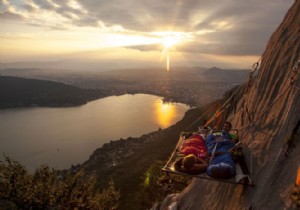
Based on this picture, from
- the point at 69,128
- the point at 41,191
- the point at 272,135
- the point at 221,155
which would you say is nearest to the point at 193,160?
the point at 221,155

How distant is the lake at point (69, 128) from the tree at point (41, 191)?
→ 63.8 metres

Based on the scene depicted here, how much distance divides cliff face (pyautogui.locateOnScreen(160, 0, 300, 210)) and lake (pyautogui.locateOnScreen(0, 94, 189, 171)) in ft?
265

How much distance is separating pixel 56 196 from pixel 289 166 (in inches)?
743

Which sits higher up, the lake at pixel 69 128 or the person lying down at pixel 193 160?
the person lying down at pixel 193 160

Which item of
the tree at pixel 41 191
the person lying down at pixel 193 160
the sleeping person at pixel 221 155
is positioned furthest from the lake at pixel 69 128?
the sleeping person at pixel 221 155

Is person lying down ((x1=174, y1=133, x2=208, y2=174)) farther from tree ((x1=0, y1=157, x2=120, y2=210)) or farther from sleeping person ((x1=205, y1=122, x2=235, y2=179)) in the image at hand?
tree ((x1=0, y1=157, x2=120, y2=210))

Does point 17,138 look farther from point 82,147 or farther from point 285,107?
point 285,107

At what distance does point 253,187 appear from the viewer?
772 centimetres

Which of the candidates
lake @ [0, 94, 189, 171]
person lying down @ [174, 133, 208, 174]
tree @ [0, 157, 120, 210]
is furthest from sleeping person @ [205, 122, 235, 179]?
lake @ [0, 94, 189, 171]

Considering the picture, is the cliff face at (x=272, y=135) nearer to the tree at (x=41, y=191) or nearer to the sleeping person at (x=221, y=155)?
the sleeping person at (x=221, y=155)

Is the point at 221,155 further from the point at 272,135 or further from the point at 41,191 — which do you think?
the point at 41,191

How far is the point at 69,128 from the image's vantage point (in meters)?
126

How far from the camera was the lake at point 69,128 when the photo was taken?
95062mm

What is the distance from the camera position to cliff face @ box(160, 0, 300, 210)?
673 centimetres
